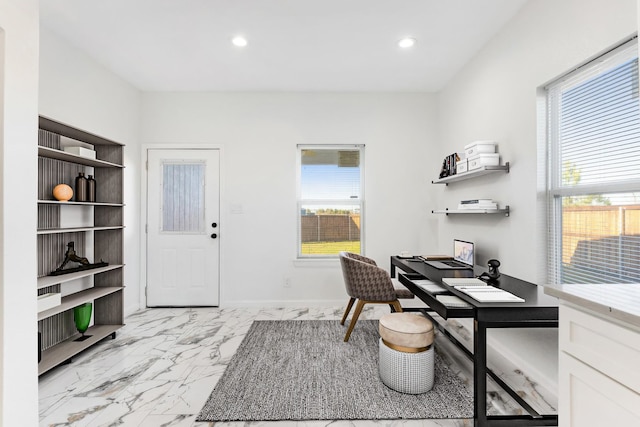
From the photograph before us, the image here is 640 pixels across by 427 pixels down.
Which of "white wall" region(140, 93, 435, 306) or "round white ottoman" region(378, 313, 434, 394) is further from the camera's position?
"white wall" region(140, 93, 435, 306)

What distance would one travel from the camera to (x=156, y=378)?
2.15 m

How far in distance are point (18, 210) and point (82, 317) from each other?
5.44ft

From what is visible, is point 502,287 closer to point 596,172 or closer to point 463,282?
point 463,282

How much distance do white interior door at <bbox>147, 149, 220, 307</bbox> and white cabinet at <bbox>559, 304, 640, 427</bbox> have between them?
11.3 ft

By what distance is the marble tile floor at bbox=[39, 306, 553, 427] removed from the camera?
5.65 feet

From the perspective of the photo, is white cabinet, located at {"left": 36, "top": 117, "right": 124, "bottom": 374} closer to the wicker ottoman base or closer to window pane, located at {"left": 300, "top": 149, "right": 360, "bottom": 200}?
window pane, located at {"left": 300, "top": 149, "right": 360, "bottom": 200}

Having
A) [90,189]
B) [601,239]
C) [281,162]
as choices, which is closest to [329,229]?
[281,162]

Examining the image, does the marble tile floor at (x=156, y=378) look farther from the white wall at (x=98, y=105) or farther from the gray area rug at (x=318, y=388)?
the white wall at (x=98, y=105)

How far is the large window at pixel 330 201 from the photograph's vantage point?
387 centimetres

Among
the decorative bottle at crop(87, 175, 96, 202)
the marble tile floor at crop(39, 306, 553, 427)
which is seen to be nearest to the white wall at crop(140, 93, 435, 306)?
the marble tile floor at crop(39, 306, 553, 427)

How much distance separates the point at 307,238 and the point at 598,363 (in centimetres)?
315

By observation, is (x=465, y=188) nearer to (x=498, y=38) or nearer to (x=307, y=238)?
(x=498, y=38)

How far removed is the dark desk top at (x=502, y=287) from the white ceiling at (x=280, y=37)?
1.97 metres

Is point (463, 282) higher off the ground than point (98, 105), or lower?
lower
